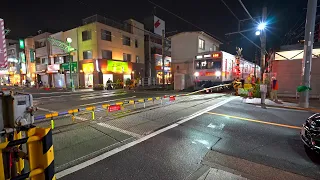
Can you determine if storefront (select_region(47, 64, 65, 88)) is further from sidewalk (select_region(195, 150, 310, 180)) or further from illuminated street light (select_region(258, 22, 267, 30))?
sidewalk (select_region(195, 150, 310, 180))

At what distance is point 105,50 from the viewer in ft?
95.8

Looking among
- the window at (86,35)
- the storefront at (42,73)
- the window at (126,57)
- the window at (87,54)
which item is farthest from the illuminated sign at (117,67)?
the storefront at (42,73)

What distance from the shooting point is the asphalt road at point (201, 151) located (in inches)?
129

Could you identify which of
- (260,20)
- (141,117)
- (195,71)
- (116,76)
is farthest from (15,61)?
(260,20)

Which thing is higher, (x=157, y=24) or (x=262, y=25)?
(x=157, y=24)

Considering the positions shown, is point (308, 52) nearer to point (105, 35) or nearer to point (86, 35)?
point (105, 35)

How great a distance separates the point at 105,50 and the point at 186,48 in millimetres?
14527

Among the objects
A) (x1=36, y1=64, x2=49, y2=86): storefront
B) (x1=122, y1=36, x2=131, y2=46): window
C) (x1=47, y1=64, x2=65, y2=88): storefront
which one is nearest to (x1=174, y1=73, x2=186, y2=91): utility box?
(x1=122, y1=36, x2=131, y2=46): window

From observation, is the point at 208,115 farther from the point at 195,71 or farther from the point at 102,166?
the point at 195,71

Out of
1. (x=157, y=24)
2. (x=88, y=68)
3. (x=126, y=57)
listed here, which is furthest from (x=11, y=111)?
(x=157, y=24)

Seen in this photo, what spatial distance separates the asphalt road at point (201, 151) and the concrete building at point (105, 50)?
2516 centimetres

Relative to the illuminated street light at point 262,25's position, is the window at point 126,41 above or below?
above

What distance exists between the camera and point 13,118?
8.27ft

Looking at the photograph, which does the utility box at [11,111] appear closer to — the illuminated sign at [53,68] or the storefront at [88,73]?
the storefront at [88,73]
